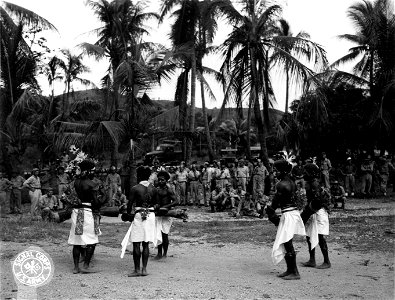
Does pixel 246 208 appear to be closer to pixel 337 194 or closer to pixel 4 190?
pixel 337 194

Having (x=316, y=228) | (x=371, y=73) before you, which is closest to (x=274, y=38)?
(x=371, y=73)

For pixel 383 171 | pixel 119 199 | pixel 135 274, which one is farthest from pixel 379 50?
pixel 135 274

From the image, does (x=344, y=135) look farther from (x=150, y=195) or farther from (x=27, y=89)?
(x=150, y=195)

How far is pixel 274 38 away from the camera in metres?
15.8

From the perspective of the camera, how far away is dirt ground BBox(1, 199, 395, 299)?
601 centimetres

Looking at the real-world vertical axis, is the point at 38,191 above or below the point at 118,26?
below

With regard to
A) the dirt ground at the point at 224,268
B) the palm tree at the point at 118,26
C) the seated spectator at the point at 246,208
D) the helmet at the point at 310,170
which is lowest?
the dirt ground at the point at 224,268

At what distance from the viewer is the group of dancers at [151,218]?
6.88 m

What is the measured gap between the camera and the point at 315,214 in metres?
7.59

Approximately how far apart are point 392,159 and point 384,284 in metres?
15.4

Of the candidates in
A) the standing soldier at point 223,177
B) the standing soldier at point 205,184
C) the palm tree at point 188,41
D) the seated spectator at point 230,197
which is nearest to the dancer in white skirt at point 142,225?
the seated spectator at point 230,197

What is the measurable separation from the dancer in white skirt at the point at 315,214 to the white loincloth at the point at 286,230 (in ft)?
1.71

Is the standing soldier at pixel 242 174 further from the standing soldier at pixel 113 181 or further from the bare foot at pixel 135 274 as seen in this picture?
the bare foot at pixel 135 274

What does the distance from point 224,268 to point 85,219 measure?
2296 millimetres
